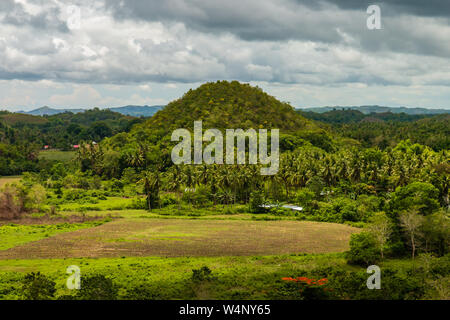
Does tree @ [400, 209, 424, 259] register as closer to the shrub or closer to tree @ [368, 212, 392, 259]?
tree @ [368, 212, 392, 259]

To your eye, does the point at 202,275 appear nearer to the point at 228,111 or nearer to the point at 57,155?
the point at 228,111

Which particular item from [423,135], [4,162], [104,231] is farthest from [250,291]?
[423,135]

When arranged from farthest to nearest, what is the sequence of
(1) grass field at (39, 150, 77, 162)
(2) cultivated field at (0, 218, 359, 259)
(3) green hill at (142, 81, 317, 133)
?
(1) grass field at (39, 150, 77, 162)
(3) green hill at (142, 81, 317, 133)
(2) cultivated field at (0, 218, 359, 259)

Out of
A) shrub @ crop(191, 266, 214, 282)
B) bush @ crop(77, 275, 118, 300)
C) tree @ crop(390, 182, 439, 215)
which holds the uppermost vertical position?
tree @ crop(390, 182, 439, 215)

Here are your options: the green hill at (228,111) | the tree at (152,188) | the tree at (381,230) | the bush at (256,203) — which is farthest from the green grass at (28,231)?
the green hill at (228,111)

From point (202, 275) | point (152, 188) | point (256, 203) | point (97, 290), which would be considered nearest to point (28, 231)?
point (152, 188)

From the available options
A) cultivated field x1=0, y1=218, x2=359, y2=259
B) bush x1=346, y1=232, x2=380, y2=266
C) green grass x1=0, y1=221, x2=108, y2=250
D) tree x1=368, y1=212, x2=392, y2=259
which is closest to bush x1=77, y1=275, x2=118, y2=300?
cultivated field x1=0, y1=218, x2=359, y2=259
